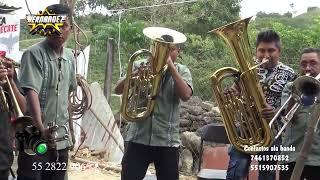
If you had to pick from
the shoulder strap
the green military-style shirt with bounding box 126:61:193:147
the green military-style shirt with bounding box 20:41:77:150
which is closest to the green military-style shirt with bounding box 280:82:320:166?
the green military-style shirt with bounding box 126:61:193:147

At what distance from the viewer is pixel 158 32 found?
382 cm

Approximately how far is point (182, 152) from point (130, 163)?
144 inches

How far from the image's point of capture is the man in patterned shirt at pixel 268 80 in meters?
3.68

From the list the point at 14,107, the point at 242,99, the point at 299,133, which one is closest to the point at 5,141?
the point at 14,107

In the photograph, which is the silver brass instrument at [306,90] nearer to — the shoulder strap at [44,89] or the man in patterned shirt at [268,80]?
the man in patterned shirt at [268,80]

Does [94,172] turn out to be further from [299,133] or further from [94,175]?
[299,133]

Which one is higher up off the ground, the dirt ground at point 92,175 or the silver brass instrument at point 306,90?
the silver brass instrument at point 306,90

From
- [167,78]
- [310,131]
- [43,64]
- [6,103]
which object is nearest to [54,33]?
[43,64]

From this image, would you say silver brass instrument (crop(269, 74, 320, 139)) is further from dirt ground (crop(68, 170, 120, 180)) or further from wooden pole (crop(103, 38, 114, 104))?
wooden pole (crop(103, 38, 114, 104))

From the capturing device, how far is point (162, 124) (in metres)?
3.82

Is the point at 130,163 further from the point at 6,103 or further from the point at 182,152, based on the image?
the point at 182,152

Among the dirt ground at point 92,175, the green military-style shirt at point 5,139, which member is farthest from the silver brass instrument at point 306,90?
the dirt ground at point 92,175

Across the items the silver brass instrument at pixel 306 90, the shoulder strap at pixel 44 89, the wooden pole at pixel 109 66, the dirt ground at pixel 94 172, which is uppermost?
the silver brass instrument at pixel 306 90

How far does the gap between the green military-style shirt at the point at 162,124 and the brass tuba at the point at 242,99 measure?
1.23 ft
